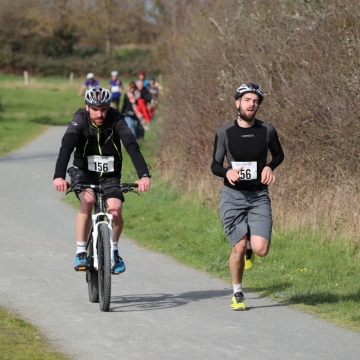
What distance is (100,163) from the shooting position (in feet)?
27.9

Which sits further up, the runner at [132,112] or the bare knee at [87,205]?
the runner at [132,112]

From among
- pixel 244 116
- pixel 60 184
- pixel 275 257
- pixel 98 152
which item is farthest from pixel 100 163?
pixel 275 257

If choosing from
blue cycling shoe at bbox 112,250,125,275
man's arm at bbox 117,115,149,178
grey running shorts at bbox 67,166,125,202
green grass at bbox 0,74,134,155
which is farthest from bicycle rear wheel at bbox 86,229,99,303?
green grass at bbox 0,74,134,155

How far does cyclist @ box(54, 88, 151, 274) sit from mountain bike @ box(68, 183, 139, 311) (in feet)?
0.23

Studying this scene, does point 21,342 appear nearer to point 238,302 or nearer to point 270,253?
point 238,302

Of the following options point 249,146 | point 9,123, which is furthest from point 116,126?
point 9,123

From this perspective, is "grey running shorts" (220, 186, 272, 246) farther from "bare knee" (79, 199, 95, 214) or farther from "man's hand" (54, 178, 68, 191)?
"man's hand" (54, 178, 68, 191)

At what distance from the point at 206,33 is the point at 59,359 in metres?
12.8

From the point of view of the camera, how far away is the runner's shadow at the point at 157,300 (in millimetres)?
8531

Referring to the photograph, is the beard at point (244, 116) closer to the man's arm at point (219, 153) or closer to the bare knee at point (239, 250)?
the man's arm at point (219, 153)

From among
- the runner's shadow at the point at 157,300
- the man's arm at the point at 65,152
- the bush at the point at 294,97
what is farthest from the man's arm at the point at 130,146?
the bush at the point at 294,97

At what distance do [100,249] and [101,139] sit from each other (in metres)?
1.00

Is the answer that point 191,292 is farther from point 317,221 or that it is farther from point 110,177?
point 317,221

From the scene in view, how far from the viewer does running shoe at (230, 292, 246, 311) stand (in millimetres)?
8391
